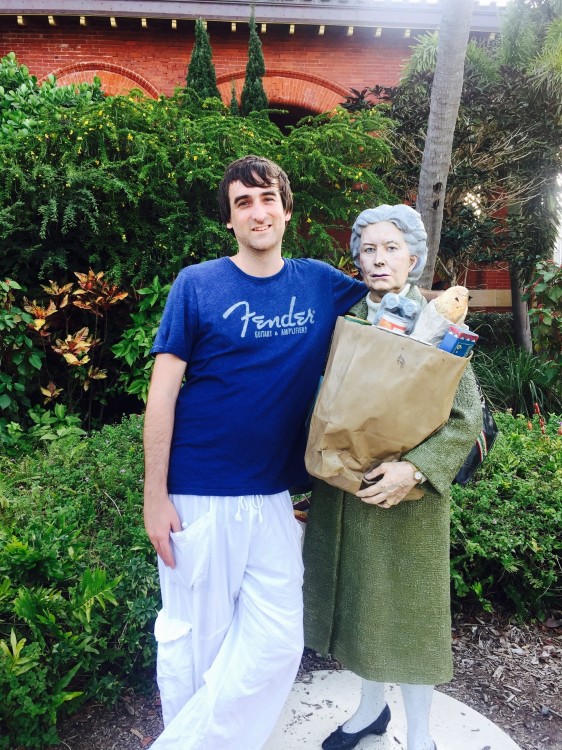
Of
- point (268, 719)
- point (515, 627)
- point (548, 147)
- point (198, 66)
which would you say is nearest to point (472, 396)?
point (268, 719)

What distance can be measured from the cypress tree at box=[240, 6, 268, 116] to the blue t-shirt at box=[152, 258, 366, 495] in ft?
26.5

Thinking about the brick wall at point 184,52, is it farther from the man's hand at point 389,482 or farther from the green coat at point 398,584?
the man's hand at point 389,482

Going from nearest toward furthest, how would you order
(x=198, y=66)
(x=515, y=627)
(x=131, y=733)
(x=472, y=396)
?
(x=472, y=396)
(x=131, y=733)
(x=515, y=627)
(x=198, y=66)

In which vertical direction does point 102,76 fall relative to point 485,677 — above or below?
above

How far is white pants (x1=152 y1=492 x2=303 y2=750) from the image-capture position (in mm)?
1801

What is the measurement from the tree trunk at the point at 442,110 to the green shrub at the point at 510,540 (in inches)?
77.6

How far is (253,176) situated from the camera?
1830 mm

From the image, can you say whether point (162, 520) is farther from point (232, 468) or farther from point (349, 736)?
point (349, 736)

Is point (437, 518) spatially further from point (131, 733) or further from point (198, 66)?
point (198, 66)

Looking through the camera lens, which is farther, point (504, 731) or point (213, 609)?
point (504, 731)

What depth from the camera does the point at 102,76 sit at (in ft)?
34.9

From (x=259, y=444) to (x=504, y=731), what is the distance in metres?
1.68

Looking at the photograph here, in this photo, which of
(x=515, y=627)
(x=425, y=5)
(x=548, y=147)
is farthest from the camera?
(x=425, y=5)

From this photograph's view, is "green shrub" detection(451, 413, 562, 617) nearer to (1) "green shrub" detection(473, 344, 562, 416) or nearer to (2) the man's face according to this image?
(2) the man's face
